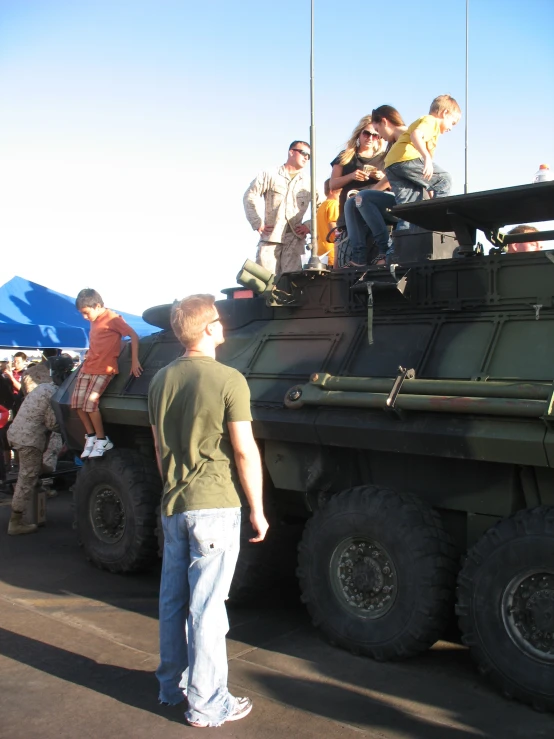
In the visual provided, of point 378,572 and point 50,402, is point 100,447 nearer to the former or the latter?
point 50,402

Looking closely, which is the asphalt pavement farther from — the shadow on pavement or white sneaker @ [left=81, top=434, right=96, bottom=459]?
white sneaker @ [left=81, top=434, right=96, bottom=459]

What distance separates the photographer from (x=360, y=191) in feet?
21.9

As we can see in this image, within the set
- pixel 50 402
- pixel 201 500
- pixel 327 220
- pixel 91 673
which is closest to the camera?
pixel 201 500

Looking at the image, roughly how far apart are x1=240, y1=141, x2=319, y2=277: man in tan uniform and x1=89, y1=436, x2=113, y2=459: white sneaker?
2.79 meters

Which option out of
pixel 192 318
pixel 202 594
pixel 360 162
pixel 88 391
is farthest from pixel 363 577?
pixel 360 162

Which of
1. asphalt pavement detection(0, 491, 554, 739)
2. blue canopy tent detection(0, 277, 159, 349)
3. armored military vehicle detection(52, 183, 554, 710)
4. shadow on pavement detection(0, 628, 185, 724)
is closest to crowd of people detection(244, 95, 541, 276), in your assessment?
armored military vehicle detection(52, 183, 554, 710)

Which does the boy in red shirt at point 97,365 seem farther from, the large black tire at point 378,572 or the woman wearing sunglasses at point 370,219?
the large black tire at point 378,572

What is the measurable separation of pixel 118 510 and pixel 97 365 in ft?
4.00

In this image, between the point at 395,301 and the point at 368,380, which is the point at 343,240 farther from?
the point at 368,380

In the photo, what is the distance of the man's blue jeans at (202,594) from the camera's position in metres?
3.60

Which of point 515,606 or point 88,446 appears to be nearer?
point 515,606

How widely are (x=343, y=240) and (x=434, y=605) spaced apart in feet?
13.4

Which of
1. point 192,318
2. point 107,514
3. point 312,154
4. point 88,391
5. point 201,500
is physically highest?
point 312,154

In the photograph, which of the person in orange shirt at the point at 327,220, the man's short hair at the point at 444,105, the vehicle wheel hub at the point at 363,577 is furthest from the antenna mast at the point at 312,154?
the vehicle wheel hub at the point at 363,577
